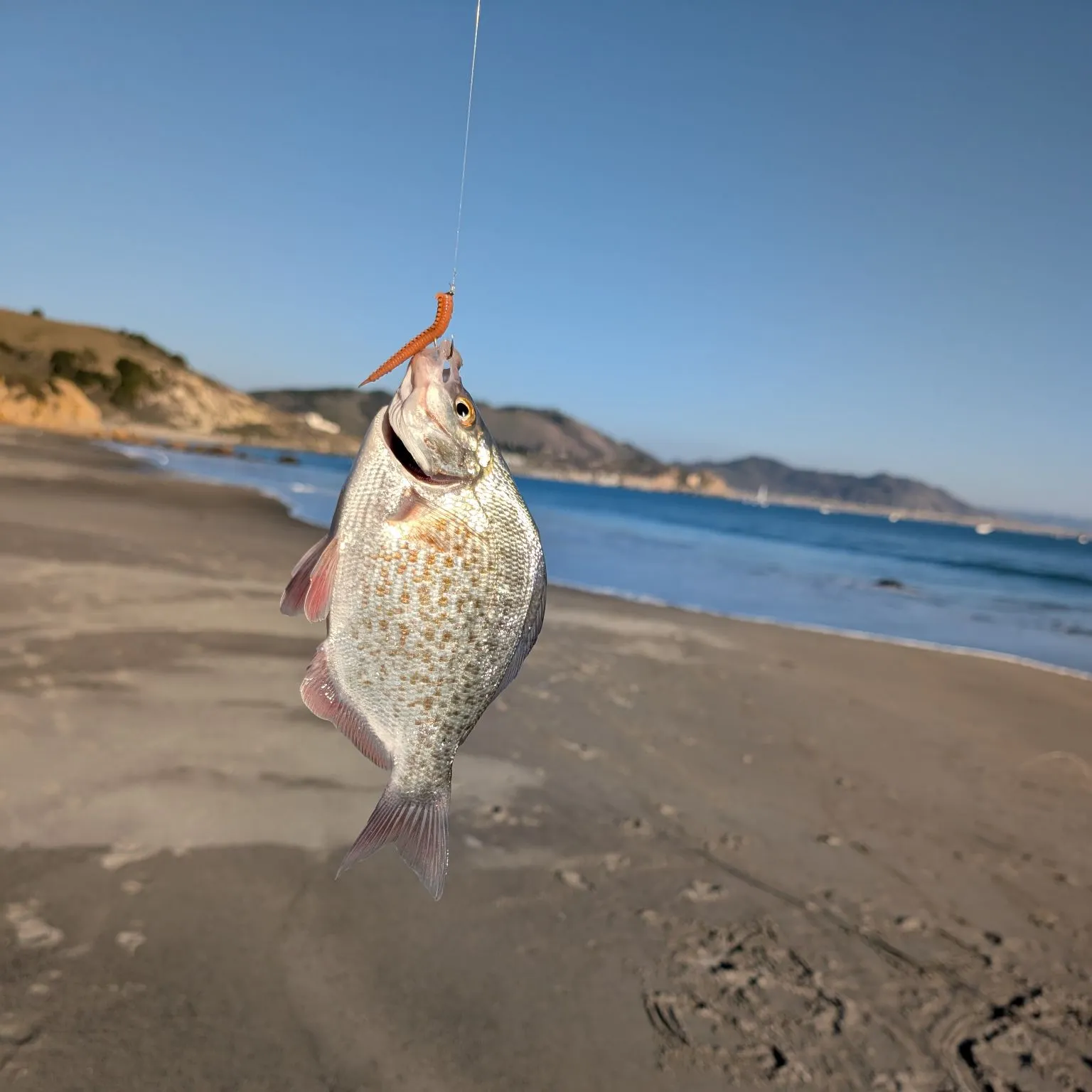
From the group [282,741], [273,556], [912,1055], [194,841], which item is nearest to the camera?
[912,1055]

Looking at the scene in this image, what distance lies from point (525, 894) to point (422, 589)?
11.0 ft

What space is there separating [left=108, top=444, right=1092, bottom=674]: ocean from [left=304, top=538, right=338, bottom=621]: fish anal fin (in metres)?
6.84

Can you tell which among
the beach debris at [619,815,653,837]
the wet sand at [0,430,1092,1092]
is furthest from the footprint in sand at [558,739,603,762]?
the beach debris at [619,815,653,837]

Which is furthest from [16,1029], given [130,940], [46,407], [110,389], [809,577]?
[110,389]

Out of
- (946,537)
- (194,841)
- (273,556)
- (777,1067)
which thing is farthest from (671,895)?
(946,537)

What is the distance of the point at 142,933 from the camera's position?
3742mm

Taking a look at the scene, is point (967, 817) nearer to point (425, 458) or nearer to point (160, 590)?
point (425, 458)

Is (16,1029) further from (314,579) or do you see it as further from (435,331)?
(435,331)

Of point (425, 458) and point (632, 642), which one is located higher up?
point (425, 458)

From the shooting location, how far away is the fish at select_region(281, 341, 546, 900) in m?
1.83

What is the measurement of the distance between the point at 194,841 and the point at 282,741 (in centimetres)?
148

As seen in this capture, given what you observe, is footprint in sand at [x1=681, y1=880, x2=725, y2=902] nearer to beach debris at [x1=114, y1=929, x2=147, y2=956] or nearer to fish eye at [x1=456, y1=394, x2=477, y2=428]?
beach debris at [x1=114, y1=929, x2=147, y2=956]

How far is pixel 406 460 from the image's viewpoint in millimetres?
1865

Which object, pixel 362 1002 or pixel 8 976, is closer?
pixel 8 976
